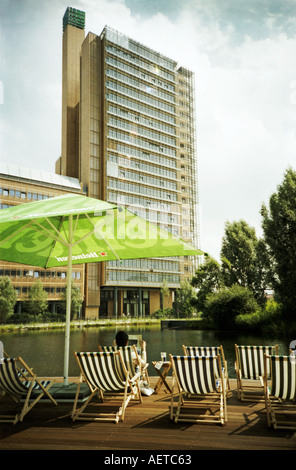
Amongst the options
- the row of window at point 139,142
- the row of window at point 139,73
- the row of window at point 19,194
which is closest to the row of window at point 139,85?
the row of window at point 139,73

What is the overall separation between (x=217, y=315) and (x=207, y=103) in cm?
2945

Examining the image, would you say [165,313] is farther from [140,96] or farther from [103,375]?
[103,375]

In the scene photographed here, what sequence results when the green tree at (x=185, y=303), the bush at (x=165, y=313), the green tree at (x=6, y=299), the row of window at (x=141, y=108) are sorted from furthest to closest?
the row of window at (x=141, y=108) < the green tree at (x=185, y=303) < the bush at (x=165, y=313) < the green tree at (x=6, y=299)

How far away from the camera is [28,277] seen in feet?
160

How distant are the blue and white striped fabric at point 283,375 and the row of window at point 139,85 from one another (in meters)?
64.1

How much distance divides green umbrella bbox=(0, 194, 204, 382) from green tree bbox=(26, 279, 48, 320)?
41.2 meters

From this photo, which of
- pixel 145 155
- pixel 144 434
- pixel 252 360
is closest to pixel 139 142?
pixel 145 155

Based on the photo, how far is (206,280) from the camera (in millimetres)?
38875

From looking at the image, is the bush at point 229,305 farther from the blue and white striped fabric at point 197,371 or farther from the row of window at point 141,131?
the row of window at point 141,131

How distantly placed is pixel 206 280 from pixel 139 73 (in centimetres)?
4542

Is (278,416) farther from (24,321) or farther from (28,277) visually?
(28,277)

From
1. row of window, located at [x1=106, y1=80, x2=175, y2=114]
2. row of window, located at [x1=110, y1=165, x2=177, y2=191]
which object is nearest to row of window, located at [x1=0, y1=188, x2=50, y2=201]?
row of window, located at [x1=110, y1=165, x2=177, y2=191]

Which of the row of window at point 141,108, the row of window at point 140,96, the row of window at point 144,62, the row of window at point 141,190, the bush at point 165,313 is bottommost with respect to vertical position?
the bush at point 165,313

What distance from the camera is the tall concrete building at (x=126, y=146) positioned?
2266 inches
